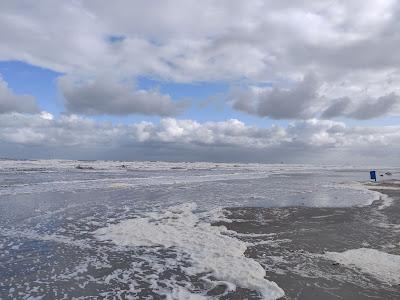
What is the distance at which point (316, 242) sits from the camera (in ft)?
41.8

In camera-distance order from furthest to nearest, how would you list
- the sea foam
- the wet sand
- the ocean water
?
the sea foam
the ocean water
the wet sand

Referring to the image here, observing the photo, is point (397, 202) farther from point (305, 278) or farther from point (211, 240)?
point (305, 278)

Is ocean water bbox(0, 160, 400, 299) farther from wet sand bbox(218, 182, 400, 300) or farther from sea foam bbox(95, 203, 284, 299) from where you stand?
wet sand bbox(218, 182, 400, 300)

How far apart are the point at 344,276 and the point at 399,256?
110 inches

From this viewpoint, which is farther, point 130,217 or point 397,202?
point 397,202

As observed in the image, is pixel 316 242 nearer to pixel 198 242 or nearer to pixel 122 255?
pixel 198 242

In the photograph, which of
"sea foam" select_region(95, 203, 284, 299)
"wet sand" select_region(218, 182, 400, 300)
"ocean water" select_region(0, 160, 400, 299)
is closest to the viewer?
"wet sand" select_region(218, 182, 400, 300)

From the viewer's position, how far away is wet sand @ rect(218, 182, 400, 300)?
8492mm

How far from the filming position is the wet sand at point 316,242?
849 cm

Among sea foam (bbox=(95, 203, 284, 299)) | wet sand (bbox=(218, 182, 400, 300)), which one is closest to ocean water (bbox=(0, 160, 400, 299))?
sea foam (bbox=(95, 203, 284, 299))

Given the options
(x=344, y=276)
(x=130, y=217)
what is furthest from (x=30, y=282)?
(x=130, y=217)

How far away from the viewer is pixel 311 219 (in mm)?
17359

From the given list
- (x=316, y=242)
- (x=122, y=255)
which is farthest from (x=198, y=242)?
(x=316, y=242)

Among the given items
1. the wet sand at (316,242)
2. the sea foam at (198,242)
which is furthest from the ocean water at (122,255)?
the wet sand at (316,242)
